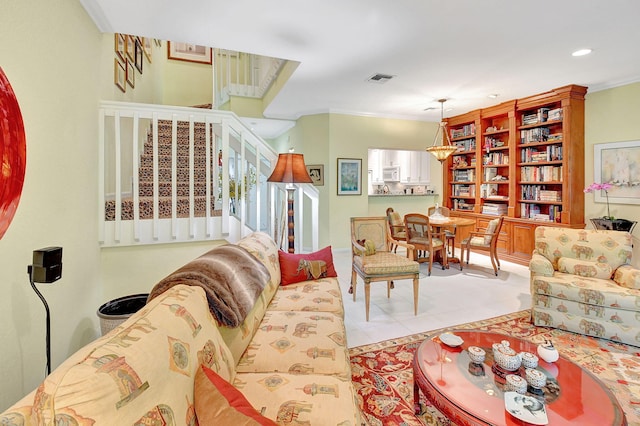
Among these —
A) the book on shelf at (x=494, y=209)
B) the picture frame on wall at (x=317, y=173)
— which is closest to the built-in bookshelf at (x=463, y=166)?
the book on shelf at (x=494, y=209)

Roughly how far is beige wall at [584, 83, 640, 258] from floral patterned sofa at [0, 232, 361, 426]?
477 cm

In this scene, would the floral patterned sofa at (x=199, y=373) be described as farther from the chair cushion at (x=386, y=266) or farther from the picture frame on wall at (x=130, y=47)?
the picture frame on wall at (x=130, y=47)

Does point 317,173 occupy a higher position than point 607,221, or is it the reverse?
point 317,173

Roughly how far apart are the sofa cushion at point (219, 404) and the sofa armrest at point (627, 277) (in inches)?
131

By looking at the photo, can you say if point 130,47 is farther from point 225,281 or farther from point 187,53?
point 225,281

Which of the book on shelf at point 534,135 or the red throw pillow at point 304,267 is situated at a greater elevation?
the book on shelf at point 534,135

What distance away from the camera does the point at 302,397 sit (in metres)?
1.25

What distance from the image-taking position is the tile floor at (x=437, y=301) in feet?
9.44

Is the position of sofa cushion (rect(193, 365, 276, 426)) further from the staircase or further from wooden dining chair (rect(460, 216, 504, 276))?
wooden dining chair (rect(460, 216, 504, 276))

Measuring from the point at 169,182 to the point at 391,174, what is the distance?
525 centimetres

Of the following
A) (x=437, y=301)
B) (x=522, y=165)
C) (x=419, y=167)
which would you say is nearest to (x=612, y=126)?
(x=522, y=165)

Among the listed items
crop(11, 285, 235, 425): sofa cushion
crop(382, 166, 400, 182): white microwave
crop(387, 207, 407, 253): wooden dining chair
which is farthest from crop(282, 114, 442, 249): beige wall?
crop(11, 285, 235, 425): sofa cushion

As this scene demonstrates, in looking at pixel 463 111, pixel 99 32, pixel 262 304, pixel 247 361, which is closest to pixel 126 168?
pixel 99 32

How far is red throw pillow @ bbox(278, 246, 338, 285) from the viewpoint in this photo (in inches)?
106
